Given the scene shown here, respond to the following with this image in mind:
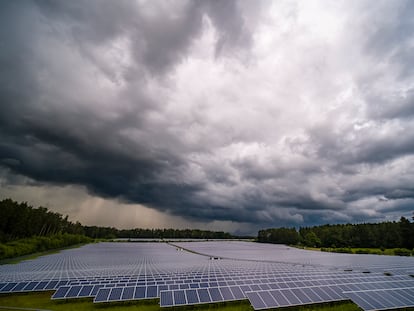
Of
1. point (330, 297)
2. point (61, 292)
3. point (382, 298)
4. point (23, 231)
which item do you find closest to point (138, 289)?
point (61, 292)

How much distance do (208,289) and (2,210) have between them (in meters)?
106

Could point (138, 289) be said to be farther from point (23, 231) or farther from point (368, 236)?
point (368, 236)

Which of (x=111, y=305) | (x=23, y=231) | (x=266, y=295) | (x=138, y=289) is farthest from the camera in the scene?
(x=23, y=231)

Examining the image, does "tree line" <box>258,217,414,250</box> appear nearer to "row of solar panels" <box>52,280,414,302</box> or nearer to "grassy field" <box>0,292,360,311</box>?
"row of solar panels" <box>52,280,414,302</box>

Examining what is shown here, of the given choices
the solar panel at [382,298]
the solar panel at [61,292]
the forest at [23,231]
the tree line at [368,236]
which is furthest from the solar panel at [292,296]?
the tree line at [368,236]

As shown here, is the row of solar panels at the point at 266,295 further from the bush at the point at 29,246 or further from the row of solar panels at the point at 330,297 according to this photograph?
the bush at the point at 29,246

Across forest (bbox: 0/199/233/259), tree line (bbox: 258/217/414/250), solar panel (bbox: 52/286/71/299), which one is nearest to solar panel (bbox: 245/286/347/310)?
solar panel (bbox: 52/286/71/299)

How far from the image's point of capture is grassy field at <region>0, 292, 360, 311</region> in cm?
2280

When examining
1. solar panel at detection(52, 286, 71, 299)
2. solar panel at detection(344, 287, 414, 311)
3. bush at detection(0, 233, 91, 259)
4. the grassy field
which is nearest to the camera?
solar panel at detection(344, 287, 414, 311)

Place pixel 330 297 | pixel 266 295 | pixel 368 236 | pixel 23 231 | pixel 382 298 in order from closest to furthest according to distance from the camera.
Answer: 1. pixel 266 295
2. pixel 382 298
3. pixel 330 297
4. pixel 23 231
5. pixel 368 236

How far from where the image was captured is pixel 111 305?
24.2 meters

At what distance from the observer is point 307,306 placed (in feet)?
73.0

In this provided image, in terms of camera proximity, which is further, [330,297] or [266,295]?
[330,297]

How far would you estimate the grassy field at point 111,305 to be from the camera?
22.8m
